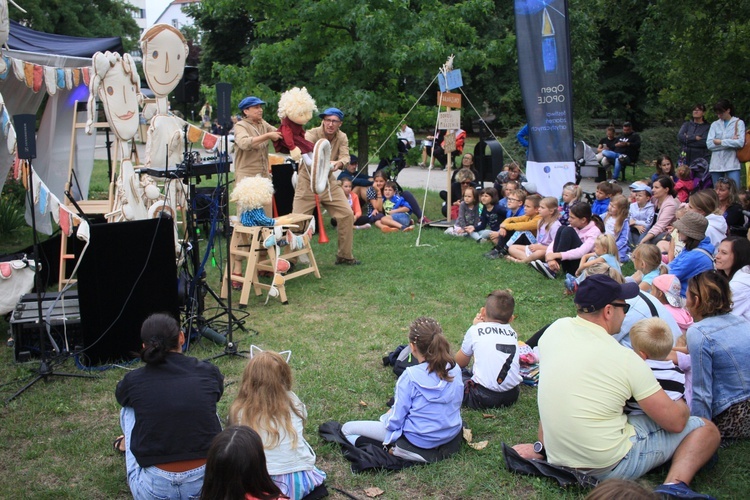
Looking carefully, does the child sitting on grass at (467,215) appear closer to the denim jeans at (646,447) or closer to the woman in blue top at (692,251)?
the woman in blue top at (692,251)

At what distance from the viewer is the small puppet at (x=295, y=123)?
8516 millimetres

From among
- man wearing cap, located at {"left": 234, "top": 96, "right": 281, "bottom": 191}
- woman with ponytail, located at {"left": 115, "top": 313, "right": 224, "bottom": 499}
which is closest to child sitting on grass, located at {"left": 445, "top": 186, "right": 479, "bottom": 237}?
man wearing cap, located at {"left": 234, "top": 96, "right": 281, "bottom": 191}

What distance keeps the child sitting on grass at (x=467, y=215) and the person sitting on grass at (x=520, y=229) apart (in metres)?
1.08

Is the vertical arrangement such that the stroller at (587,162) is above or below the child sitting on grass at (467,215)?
Result: above

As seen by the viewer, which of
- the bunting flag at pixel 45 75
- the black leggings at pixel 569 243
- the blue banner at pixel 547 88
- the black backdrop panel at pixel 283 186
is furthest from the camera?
the blue banner at pixel 547 88

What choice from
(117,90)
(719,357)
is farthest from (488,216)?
(719,357)

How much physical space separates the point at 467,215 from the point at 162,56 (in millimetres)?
4925

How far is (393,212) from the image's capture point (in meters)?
11.3

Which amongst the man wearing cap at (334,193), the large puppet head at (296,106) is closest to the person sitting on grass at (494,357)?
the man wearing cap at (334,193)

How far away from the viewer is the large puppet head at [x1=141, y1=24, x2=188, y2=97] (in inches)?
299

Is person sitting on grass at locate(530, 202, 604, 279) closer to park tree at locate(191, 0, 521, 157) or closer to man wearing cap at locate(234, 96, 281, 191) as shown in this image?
man wearing cap at locate(234, 96, 281, 191)

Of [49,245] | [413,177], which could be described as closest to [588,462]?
[49,245]

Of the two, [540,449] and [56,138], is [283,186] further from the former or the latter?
[540,449]

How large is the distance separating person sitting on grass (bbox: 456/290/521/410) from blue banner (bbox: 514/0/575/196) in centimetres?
640
